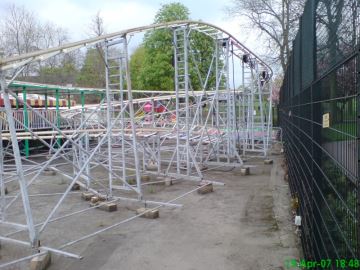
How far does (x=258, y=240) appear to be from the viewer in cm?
574

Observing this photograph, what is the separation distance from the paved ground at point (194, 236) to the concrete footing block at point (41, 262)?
0.11 metres

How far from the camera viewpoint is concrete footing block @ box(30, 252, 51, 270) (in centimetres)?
480

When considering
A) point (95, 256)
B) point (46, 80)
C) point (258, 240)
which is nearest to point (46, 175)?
point (95, 256)

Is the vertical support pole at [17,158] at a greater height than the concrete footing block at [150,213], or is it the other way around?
the vertical support pole at [17,158]

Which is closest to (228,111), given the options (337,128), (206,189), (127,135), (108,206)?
(127,135)

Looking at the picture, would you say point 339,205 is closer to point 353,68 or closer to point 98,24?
point 353,68

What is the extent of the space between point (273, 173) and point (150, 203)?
492cm

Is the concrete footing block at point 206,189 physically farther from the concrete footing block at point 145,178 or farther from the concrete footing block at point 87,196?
the concrete footing block at point 87,196

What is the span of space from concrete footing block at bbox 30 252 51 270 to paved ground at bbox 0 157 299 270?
0.35 ft

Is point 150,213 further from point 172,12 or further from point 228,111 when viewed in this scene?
point 172,12

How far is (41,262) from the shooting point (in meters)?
4.86

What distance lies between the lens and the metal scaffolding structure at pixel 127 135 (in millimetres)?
5511

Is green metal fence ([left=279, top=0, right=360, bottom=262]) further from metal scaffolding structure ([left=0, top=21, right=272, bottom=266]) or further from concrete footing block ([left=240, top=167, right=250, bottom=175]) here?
concrete footing block ([left=240, top=167, right=250, bottom=175])

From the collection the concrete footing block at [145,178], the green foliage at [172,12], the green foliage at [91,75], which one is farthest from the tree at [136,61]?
the concrete footing block at [145,178]
